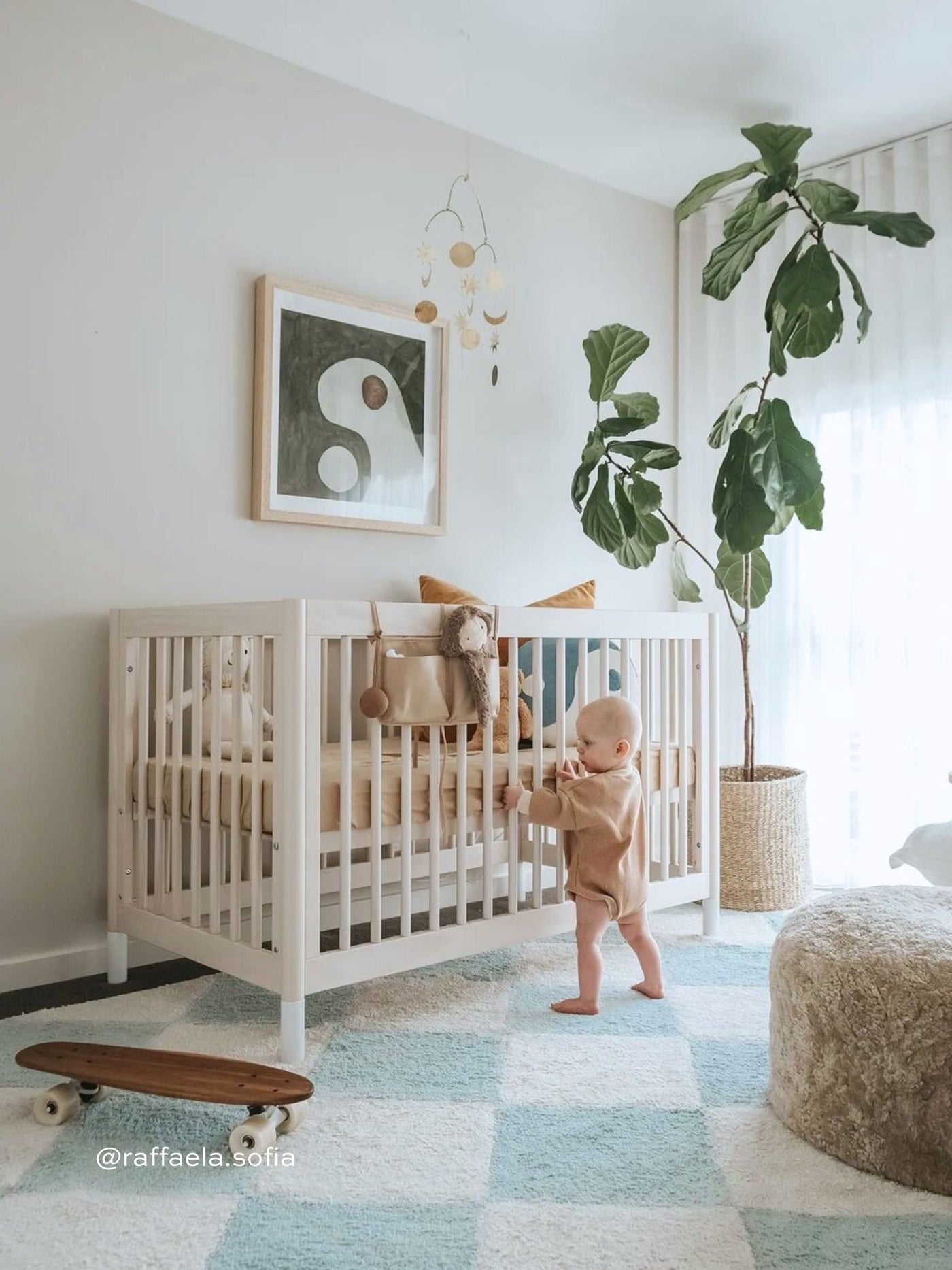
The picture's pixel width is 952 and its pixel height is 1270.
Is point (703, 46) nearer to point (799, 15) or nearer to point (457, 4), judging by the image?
point (799, 15)

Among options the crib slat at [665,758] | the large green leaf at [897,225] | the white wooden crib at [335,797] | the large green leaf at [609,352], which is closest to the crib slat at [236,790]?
the white wooden crib at [335,797]

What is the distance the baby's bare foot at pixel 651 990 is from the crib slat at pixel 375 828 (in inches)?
21.7

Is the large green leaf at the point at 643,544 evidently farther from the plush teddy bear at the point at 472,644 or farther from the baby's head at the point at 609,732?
the plush teddy bear at the point at 472,644

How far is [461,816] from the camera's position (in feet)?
6.66

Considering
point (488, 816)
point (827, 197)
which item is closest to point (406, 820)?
point (488, 816)

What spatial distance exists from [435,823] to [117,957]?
757 mm

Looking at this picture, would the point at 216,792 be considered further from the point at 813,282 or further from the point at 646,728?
the point at 813,282

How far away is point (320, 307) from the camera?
261cm

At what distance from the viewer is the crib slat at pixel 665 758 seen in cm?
243

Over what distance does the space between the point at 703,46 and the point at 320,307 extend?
109cm

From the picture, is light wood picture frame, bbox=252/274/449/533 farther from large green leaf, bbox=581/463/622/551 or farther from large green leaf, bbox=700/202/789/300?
large green leaf, bbox=700/202/789/300

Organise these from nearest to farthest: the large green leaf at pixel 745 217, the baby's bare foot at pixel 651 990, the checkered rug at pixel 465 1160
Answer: the checkered rug at pixel 465 1160
the baby's bare foot at pixel 651 990
the large green leaf at pixel 745 217

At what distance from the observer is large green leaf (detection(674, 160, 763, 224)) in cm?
265

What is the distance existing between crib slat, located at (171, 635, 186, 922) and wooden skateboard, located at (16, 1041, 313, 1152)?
1.58 ft
